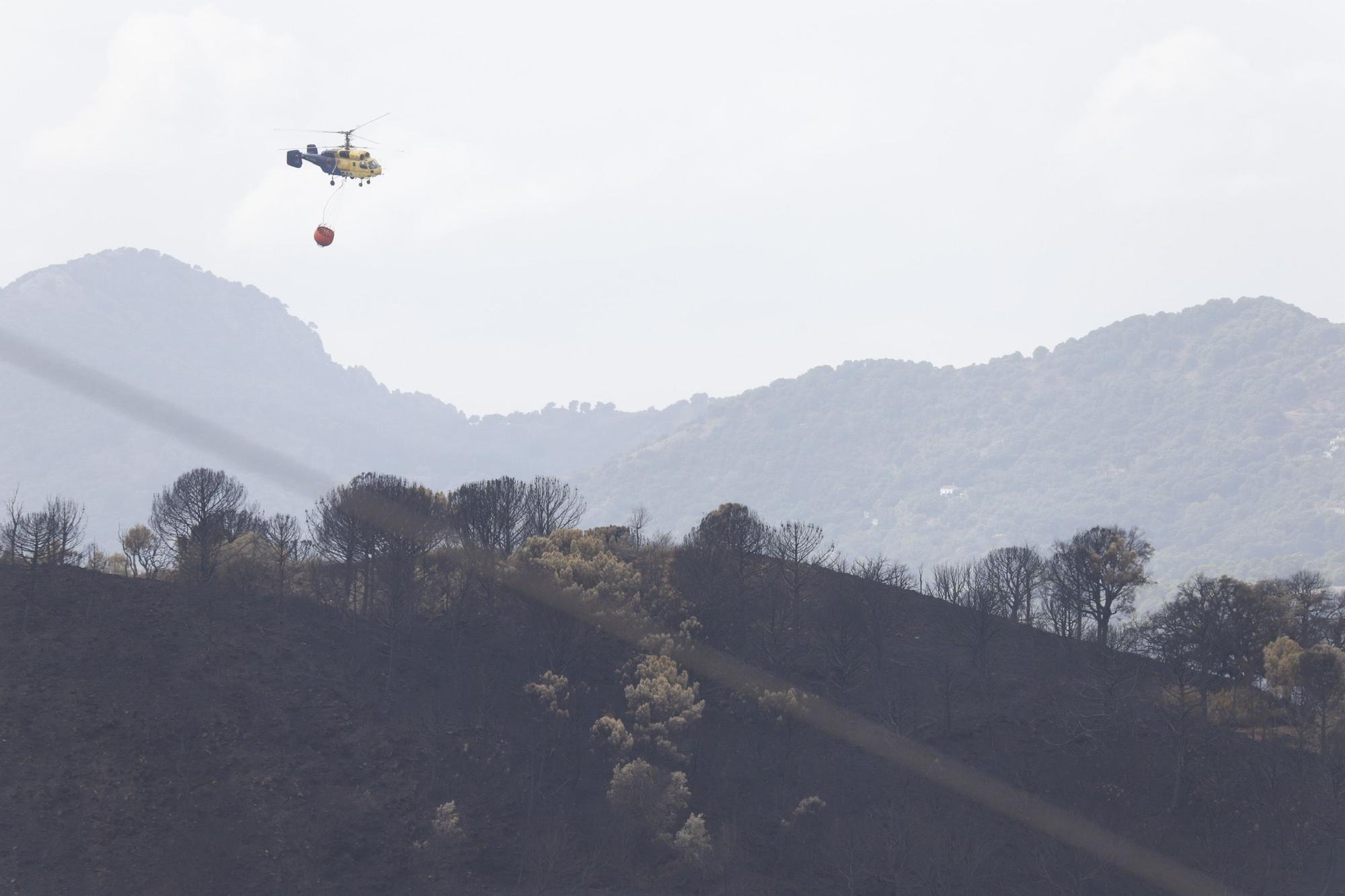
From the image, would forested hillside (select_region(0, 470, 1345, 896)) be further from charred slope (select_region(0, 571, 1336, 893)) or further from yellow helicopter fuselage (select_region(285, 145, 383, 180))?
yellow helicopter fuselage (select_region(285, 145, 383, 180))

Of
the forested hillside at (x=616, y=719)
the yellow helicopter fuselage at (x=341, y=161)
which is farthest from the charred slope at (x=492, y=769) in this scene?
the yellow helicopter fuselage at (x=341, y=161)

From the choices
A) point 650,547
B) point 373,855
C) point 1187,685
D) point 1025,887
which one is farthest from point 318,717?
point 1187,685

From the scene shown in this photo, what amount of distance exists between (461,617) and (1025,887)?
48.6 metres

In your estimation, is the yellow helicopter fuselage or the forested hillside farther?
the yellow helicopter fuselage

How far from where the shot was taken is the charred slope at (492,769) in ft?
255

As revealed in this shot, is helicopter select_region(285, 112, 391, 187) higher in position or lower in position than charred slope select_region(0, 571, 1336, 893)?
higher

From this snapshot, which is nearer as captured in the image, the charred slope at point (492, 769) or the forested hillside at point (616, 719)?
the charred slope at point (492, 769)

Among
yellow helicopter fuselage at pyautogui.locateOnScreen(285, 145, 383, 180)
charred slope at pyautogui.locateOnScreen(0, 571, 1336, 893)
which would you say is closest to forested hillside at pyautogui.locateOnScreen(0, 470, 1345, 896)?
charred slope at pyautogui.locateOnScreen(0, 571, 1336, 893)

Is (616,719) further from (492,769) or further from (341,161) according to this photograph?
(341,161)

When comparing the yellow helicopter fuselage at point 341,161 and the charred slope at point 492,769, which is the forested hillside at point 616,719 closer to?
the charred slope at point 492,769

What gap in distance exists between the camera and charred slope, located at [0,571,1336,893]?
77.7 m

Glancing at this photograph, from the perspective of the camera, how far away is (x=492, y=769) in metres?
89.4

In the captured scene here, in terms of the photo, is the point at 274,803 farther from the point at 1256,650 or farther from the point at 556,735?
the point at 1256,650

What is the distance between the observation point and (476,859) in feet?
264
